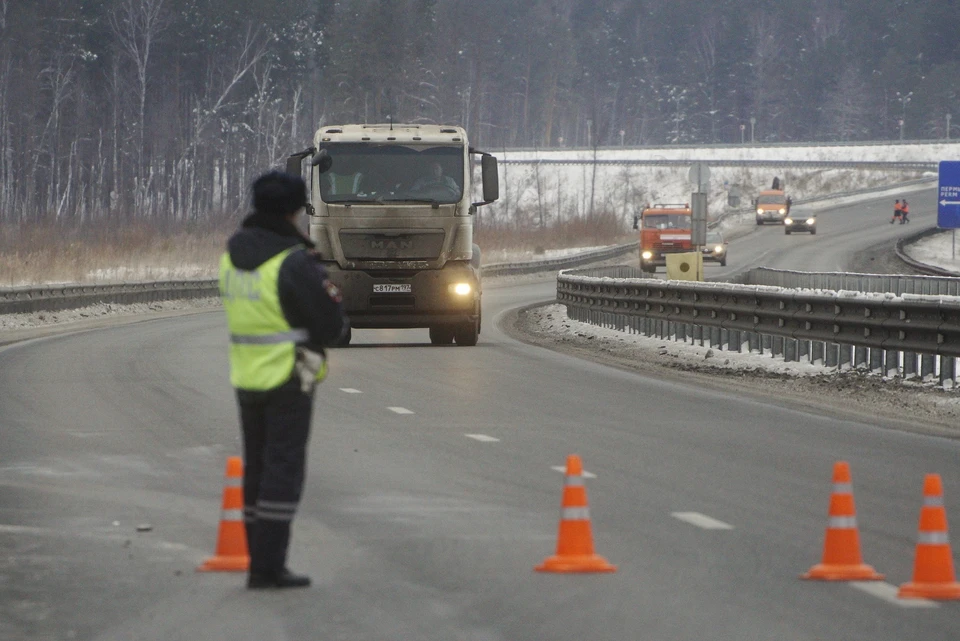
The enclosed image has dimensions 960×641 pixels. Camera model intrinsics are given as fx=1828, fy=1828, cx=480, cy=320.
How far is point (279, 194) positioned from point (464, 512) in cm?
289

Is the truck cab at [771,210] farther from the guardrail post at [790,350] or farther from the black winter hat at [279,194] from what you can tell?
the black winter hat at [279,194]

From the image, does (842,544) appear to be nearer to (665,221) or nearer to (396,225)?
(396,225)

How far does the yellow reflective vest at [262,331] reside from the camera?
24.5ft

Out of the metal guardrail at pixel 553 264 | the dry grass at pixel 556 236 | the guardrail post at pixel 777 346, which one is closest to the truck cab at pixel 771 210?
the dry grass at pixel 556 236

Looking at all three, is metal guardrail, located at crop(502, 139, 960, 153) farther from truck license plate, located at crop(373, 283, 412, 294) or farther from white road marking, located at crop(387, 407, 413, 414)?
white road marking, located at crop(387, 407, 413, 414)

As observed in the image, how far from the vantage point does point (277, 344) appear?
7520mm

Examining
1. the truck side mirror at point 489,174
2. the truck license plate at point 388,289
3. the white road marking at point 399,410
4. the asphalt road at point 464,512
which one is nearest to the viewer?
the asphalt road at point 464,512

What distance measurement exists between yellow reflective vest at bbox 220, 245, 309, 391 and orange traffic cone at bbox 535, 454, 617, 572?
1373 mm

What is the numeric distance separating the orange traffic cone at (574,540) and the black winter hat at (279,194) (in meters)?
1.70

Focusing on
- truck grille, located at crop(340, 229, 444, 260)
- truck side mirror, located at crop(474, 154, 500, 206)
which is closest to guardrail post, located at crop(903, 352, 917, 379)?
truck side mirror, located at crop(474, 154, 500, 206)

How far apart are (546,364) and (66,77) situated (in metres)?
78.6

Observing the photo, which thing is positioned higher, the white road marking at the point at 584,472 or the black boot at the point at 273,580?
the black boot at the point at 273,580

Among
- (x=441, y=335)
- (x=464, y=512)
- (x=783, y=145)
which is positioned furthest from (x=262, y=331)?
(x=783, y=145)

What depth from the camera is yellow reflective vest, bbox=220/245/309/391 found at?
7473 millimetres
